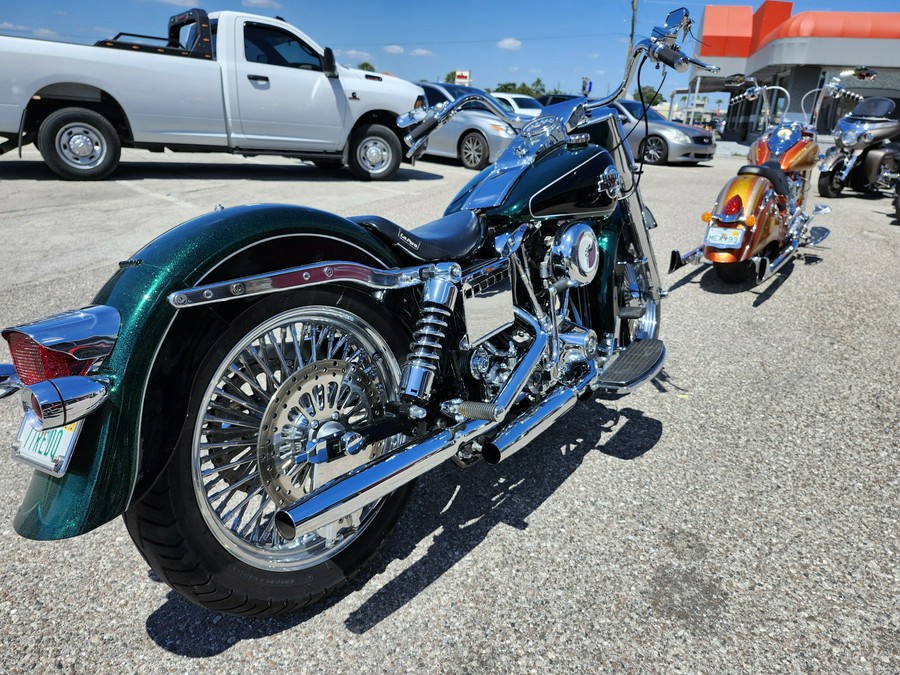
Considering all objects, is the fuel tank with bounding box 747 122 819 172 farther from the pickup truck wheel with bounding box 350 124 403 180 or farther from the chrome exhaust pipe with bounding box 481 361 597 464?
the pickup truck wheel with bounding box 350 124 403 180

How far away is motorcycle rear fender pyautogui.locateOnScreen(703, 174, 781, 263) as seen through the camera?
505 centimetres

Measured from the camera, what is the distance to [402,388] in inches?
76.1

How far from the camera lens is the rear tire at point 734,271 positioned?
17.5ft

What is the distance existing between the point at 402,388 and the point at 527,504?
91cm

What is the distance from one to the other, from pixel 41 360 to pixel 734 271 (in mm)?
5215

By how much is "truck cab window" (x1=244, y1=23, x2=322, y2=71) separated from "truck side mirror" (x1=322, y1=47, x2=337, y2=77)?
0.11 meters

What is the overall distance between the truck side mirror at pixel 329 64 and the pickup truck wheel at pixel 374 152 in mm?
905

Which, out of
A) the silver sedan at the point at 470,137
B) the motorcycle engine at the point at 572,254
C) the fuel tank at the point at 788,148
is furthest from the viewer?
the silver sedan at the point at 470,137

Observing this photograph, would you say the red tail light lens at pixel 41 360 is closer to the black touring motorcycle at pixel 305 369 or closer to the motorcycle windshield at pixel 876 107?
the black touring motorcycle at pixel 305 369

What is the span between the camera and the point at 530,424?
2285 mm

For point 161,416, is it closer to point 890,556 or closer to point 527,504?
point 527,504

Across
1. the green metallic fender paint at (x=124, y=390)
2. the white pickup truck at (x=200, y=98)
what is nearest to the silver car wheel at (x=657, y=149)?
the white pickup truck at (x=200, y=98)

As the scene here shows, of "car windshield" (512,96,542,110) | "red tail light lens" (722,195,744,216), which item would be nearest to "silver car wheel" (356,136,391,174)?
"red tail light lens" (722,195,744,216)

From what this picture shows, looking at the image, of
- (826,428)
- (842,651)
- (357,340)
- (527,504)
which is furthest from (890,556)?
(357,340)
